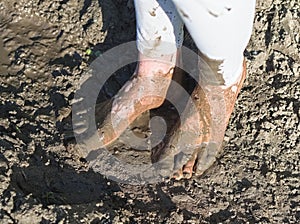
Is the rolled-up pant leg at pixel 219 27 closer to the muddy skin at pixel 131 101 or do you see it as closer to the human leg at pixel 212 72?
the human leg at pixel 212 72

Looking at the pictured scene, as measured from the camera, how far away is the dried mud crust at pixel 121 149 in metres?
1.96

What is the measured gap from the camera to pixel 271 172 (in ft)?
6.89

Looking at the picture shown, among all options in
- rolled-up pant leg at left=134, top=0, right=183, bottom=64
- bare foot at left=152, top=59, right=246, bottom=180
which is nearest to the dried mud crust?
bare foot at left=152, top=59, right=246, bottom=180

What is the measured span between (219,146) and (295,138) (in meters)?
0.27

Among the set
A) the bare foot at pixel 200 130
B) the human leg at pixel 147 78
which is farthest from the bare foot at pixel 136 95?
the bare foot at pixel 200 130

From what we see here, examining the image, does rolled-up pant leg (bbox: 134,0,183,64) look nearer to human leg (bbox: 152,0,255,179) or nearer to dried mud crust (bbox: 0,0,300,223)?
human leg (bbox: 152,0,255,179)

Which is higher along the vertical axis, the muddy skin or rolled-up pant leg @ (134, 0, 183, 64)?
rolled-up pant leg @ (134, 0, 183, 64)

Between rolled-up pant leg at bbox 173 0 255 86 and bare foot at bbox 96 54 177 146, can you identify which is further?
bare foot at bbox 96 54 177 146

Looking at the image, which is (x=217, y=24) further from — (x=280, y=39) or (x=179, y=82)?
(x=280, y=39)

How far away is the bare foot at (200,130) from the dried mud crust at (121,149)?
7 cm

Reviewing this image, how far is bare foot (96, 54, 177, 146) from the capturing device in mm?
2057

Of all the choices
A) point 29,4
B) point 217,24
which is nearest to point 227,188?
point 217,24

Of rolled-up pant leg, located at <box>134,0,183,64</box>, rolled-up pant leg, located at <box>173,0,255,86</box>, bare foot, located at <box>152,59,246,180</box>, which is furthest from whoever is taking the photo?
bare foot, located at <box>152,59,246,180</box>

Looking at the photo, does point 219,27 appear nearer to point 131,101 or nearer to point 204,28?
point 204,28
